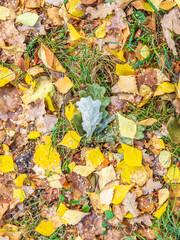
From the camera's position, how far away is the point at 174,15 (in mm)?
1699

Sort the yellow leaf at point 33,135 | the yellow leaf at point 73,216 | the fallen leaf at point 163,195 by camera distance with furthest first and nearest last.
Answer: the yellow leaf at point 33,135, the yellow leaf at point 73,216, the fallen leaf at point 163,195

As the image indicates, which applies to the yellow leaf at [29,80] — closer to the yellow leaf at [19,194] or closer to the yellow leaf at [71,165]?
the yellow leaf at [71,165]

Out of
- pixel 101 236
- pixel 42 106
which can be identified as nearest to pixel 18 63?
pixel 42 106

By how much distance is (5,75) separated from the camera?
1.95 meters

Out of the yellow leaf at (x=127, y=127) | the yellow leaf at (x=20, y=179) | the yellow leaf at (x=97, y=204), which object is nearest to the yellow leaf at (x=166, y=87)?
the yellow leaf at (x=127, y=127)

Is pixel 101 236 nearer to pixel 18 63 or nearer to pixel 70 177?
pixel 70 177

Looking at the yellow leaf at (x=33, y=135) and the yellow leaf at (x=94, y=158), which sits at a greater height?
the yellow leaf at (x=33, y=135)

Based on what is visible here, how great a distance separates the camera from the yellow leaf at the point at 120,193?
5.73ft

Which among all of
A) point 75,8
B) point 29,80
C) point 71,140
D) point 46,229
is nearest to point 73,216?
point 46,229

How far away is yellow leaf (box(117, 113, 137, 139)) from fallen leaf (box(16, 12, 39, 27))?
3.45ft

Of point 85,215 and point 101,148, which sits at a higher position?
point 101,148

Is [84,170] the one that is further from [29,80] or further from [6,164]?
[29,80]

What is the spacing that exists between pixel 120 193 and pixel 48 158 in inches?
25.1

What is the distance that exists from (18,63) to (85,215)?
1.37 meters
